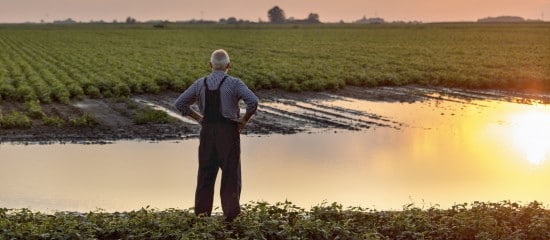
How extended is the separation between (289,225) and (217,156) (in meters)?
1.03

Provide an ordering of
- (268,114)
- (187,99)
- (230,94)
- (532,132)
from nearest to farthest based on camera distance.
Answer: (230,94) → (187,99) → (532,132) → (268,114)

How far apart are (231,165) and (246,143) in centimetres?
721

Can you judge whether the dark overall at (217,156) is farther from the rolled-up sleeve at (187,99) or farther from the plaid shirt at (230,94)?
the rolled-up sleeve at (187,99)

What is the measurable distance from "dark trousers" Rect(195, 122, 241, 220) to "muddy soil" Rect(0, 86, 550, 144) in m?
7.54

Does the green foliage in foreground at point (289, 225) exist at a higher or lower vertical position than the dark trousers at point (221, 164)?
lower

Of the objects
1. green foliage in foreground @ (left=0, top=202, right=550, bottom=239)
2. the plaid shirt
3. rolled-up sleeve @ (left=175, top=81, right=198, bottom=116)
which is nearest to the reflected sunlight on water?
green foliage in foreground @ (left=0, top=202, right=550, bottom=239)

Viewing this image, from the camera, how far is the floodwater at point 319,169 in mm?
10766

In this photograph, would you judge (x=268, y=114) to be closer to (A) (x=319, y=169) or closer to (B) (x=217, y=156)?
(A) (x=319, y=169)

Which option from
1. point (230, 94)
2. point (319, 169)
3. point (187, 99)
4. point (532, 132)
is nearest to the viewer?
point (230, 94)

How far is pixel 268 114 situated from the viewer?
19.2m

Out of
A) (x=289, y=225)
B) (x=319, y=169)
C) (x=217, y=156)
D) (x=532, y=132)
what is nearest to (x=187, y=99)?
(x=217, y=156)

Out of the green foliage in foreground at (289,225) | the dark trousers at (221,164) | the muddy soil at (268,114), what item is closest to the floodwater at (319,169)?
the muddy soil at (268,114)

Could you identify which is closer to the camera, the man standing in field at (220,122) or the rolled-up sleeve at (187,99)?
the man standing in field at (220,122)

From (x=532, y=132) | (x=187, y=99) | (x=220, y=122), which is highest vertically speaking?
(x=187, y=99)
